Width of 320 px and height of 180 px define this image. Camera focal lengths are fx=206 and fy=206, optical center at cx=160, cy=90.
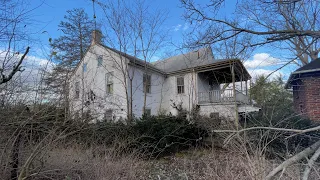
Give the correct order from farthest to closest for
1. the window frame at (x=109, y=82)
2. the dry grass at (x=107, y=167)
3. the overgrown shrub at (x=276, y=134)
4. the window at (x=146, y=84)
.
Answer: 1. the window frame at (x=109, y=82)
2. the window at (x=146, y=84)
3. the overgrown shrub at (x=276, y=134)
4. the dry grass at (x=107, y=167)

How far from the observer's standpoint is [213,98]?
15336 mm

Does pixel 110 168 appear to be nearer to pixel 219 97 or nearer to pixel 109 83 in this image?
pixel 109 83

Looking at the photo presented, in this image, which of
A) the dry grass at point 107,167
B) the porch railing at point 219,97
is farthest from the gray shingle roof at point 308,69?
the dry grass at point 107,167

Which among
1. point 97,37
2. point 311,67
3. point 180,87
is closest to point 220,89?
point 180,87

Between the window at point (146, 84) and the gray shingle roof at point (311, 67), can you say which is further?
the window at point (146, 84)

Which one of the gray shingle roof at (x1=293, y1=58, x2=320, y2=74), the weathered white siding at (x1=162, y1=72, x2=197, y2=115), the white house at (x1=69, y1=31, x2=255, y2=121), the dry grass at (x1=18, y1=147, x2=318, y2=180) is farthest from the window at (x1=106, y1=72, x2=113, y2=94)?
the gray shingle roof at (x1=293, y1=58, x2=320, y2=74)

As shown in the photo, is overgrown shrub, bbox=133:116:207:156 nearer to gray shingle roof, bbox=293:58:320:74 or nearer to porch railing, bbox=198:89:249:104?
porch railing, bbox=198:89:249:104

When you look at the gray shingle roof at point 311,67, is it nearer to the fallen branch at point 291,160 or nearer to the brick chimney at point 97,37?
the fallen branch at point 291,160

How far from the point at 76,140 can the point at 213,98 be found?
11.7 meters

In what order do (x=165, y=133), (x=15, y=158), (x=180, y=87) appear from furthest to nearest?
1. (x=180, y=87)
2. (x=165, y=133)
3. (x=15, y=158)

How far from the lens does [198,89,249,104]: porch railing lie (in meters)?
14.2

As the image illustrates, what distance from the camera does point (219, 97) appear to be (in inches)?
587

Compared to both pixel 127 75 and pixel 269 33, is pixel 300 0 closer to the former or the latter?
pixel 269 33

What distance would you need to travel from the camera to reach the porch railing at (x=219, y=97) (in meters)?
14.2
